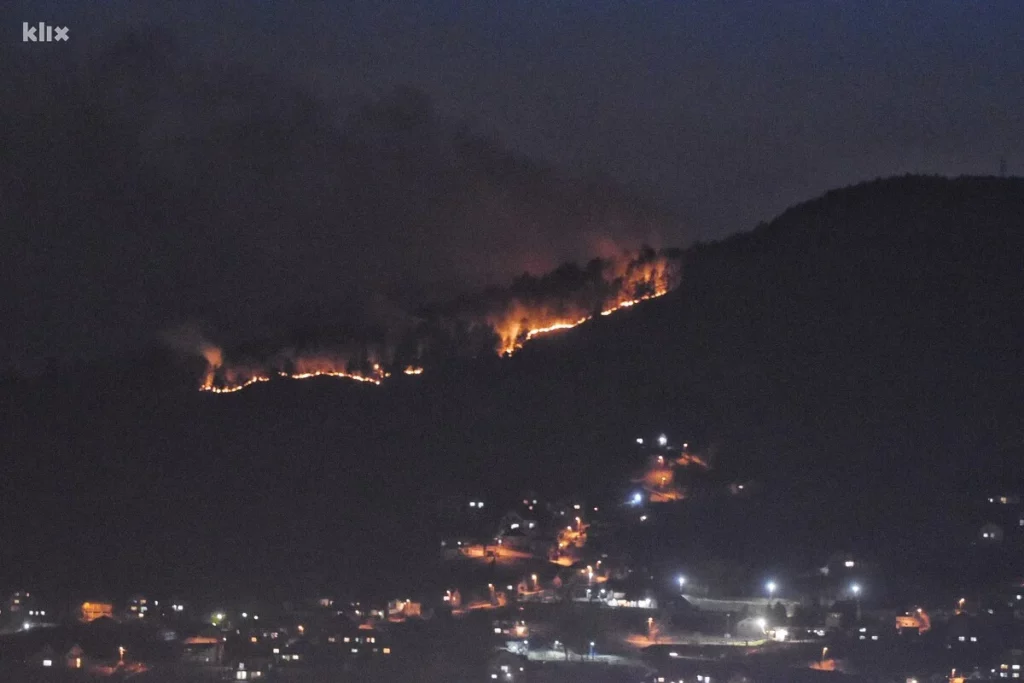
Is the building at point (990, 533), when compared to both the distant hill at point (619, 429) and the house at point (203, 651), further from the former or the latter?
the house at point (203, 651)

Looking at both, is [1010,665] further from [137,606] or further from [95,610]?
[95,610]

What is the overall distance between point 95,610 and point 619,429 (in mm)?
→ 9489

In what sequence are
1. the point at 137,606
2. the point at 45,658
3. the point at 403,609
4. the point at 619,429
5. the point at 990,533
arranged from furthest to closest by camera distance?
the point at 619,429
the point at 990,533
the point at 137,606
the point at 403,609
the point at 45,658

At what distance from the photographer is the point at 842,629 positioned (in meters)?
13.0

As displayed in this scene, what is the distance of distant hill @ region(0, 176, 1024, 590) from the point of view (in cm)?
1623

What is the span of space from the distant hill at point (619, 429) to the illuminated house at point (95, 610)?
1.91 feet

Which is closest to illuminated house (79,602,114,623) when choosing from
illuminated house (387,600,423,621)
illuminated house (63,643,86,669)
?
illuminated house (63,643,86,669)

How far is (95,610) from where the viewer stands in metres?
14.3

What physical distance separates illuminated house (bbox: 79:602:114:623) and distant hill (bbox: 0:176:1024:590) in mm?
581

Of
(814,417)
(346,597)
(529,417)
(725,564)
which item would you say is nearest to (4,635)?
(346,597)

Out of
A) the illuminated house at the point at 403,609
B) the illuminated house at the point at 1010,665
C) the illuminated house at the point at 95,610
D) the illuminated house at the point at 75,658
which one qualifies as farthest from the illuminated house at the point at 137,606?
the illuminated house at the point at 1010,665

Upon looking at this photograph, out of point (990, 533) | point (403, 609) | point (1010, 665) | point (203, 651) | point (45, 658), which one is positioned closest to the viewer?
point (1010, 665)

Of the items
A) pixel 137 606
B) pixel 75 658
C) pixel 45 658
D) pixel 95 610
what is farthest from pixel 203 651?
pixel 95 610

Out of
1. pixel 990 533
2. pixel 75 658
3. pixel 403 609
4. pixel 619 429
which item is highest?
pixel 619 429
